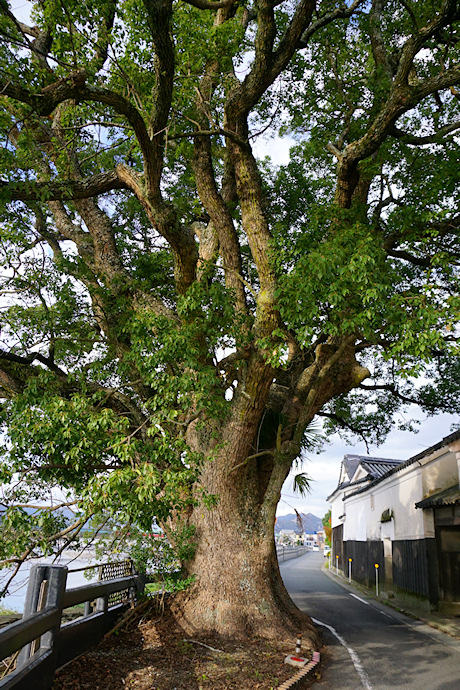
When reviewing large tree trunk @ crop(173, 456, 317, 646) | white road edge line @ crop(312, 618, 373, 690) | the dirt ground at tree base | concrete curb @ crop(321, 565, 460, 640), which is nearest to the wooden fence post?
the dirt ground at tree base

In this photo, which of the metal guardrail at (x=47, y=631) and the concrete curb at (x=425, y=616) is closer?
the metal guardrail at (x=47, y=631)

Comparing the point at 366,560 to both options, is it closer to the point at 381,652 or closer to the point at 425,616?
the point at 425,616

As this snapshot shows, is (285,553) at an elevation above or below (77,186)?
below

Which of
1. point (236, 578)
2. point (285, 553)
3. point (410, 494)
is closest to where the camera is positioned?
point (236, 578)

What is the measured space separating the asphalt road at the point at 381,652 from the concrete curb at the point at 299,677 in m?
0.17

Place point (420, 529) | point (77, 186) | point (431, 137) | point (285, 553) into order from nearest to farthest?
1. point (77, 186)
2. point (431, 137)
3. point (420, 529)
4. point (285, 553)

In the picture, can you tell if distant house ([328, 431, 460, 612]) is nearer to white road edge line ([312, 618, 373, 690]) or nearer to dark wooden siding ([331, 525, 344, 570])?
white road edge line ([312, 618, 373, 690])

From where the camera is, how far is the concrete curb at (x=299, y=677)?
5613mm

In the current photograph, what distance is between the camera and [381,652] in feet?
26.4

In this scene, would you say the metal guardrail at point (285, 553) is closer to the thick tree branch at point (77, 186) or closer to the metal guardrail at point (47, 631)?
the metal guardrail at point (47, 631)

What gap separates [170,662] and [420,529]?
1048 centimetres

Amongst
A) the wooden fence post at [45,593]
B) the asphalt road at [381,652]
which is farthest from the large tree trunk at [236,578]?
the wooden fence post at [45,593]

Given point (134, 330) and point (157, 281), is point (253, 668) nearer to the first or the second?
point (134, 330)

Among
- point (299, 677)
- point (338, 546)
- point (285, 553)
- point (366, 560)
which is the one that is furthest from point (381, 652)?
point (285, 553)
